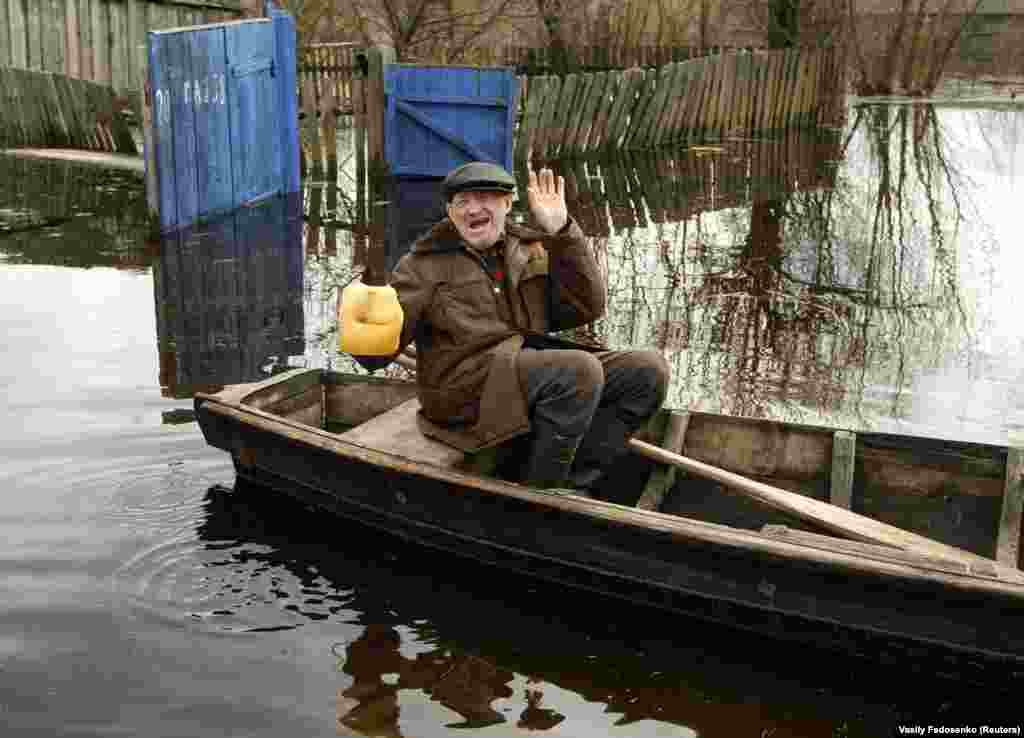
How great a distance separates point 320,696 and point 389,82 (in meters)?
11.5

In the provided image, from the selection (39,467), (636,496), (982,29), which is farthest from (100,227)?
(982,29)

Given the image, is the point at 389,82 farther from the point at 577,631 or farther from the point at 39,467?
the point at 577,631

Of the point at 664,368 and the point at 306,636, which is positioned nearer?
the point at 306,636

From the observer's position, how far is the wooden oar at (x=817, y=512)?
4832mm

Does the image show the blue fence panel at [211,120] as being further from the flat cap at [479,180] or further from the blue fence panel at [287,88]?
the flat cap at [479,180]

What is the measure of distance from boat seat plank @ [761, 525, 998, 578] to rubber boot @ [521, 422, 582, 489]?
35.5 inches

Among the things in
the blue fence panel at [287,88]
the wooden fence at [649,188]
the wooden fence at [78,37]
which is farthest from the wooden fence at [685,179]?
the wooden fence at [78,37]

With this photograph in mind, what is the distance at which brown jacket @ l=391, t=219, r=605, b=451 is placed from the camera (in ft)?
17.1

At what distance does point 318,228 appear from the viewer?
41.2 ft

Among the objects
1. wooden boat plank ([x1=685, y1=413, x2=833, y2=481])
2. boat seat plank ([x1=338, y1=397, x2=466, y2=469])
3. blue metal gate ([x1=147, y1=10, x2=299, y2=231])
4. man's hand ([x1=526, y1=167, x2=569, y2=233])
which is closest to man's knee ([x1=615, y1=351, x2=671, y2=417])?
wooden boat plank ([x1=685, y1=413, x2=833, y2=481])

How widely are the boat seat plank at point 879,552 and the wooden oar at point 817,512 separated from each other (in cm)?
14

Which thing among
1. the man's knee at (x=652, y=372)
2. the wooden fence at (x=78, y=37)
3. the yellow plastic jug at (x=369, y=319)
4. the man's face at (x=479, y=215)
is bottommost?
the man's knee at (x=652, y=372)

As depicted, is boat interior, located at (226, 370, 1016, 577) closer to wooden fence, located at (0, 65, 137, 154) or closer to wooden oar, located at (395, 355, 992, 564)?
wooden oar, located at (395, 355, 992, 564)

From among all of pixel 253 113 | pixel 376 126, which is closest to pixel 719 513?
pixel 253 113
